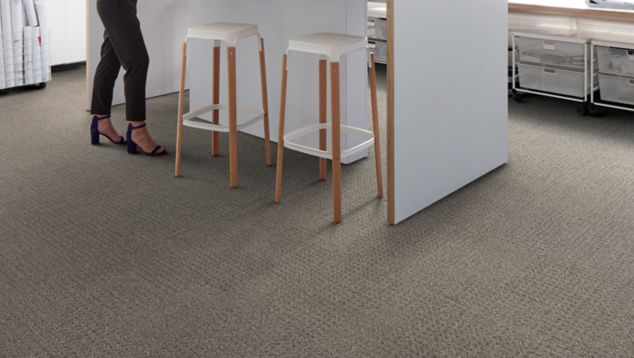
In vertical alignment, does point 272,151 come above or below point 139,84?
below

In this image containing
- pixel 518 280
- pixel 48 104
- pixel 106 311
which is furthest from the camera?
pixel 48 104

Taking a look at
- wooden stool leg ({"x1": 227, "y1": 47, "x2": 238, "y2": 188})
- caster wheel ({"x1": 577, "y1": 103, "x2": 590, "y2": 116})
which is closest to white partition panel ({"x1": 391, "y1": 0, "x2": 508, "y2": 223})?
wooden stool leg ({"x1": 227, "y1": 47, "x2": 238, "y2": 188})

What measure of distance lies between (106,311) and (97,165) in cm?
147

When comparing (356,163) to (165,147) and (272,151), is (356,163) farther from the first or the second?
(165,147)

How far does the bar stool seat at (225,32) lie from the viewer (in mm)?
3145

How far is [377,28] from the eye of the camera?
5.38 m

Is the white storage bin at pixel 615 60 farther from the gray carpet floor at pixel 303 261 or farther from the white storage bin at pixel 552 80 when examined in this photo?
the gray carpet floor at pixel 303 261

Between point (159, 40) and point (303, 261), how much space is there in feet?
8.45

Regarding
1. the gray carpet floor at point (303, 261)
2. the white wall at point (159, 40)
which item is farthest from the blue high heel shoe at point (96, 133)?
the white wall at point (159, 40)

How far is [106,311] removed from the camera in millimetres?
2227

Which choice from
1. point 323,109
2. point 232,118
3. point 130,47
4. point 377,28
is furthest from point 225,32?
point 377,28

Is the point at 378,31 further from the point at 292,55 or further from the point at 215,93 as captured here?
the point at 215,93

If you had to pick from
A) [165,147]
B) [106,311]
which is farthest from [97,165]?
[106,311]

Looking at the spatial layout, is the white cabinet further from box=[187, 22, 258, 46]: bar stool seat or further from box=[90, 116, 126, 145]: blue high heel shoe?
box=[187, 22, 258, 46]: bar stool seat
